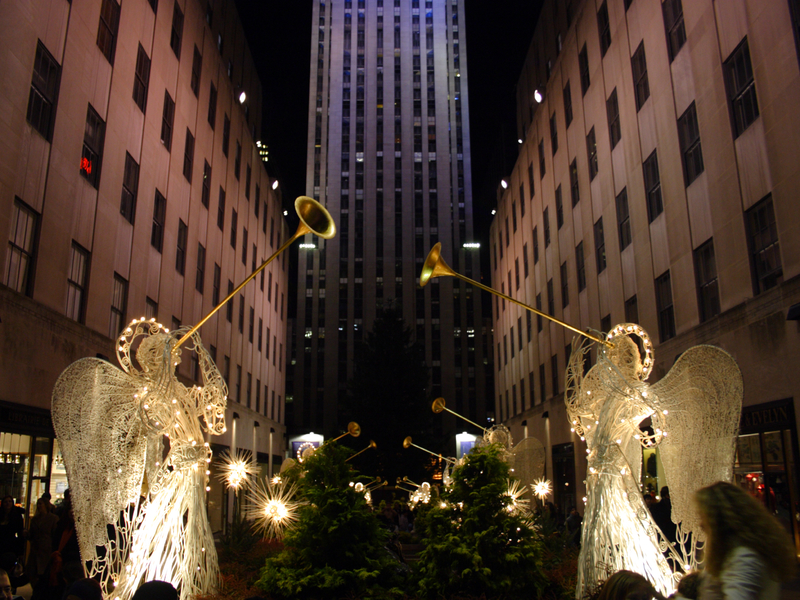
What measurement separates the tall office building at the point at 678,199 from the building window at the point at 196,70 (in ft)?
58.2

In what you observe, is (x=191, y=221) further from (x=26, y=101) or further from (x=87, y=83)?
(x=26, y=101)

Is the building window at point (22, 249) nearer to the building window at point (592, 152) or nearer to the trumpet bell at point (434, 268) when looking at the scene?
the trumpet bell at point (434, 268)

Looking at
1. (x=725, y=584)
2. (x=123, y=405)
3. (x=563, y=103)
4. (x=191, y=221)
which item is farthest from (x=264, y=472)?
(x=725, y=584)

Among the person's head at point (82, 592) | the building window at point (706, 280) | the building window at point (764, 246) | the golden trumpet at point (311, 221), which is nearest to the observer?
the person's head at point (82, 592)

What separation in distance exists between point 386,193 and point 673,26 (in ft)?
211

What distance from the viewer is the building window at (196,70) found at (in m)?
29.7

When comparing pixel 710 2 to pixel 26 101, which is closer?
pixel 26 101

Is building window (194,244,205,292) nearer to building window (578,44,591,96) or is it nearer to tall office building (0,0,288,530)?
tall office building (0,0,288,530)

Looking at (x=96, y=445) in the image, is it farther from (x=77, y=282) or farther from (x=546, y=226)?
(x=546, y=226)

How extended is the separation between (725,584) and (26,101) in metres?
16.5

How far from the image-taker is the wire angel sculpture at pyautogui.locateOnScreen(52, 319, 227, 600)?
9.33 metres

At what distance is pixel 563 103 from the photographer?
33188 millimetres

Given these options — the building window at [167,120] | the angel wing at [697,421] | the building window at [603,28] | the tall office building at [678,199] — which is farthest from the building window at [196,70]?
the angel wing at [697,421]

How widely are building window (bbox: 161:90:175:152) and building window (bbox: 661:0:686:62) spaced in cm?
1818
